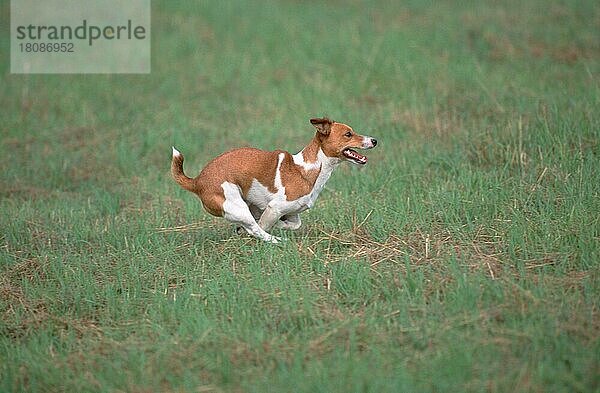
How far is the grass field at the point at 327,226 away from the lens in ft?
20.4

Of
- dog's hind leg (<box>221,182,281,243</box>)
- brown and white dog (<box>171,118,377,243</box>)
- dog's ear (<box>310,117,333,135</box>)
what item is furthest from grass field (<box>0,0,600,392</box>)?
dog's ear (<box>310,117,333,135</box>)

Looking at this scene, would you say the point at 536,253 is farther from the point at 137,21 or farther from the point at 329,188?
the point at 137,21

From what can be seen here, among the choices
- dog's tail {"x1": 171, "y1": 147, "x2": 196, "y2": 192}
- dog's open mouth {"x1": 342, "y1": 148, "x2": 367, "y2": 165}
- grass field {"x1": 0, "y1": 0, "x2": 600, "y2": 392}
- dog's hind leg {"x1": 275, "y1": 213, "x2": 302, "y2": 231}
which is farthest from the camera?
dog's hind leg {"x1": 275, "y1": 213, "x2": 302, "y2": 231}

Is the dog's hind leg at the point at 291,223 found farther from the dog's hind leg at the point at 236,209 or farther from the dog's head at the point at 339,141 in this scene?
the dog's head at the point at 339,141

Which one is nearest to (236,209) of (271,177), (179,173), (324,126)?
(271,177)

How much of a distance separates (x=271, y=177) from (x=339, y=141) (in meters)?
0.69

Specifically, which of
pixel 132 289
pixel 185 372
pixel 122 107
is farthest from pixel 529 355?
pixel 122 107

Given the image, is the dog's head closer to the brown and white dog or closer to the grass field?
the brown and white dog

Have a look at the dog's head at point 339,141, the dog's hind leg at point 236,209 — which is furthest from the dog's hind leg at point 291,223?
the dog's head at point 339,141

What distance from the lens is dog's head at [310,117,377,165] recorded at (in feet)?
26.1

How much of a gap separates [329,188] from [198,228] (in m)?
1.93

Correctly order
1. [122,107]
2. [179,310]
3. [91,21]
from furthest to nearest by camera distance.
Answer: [91,21], [122,107], [179,310]

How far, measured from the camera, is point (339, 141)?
8.00 metres

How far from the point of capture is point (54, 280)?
7895 mm
